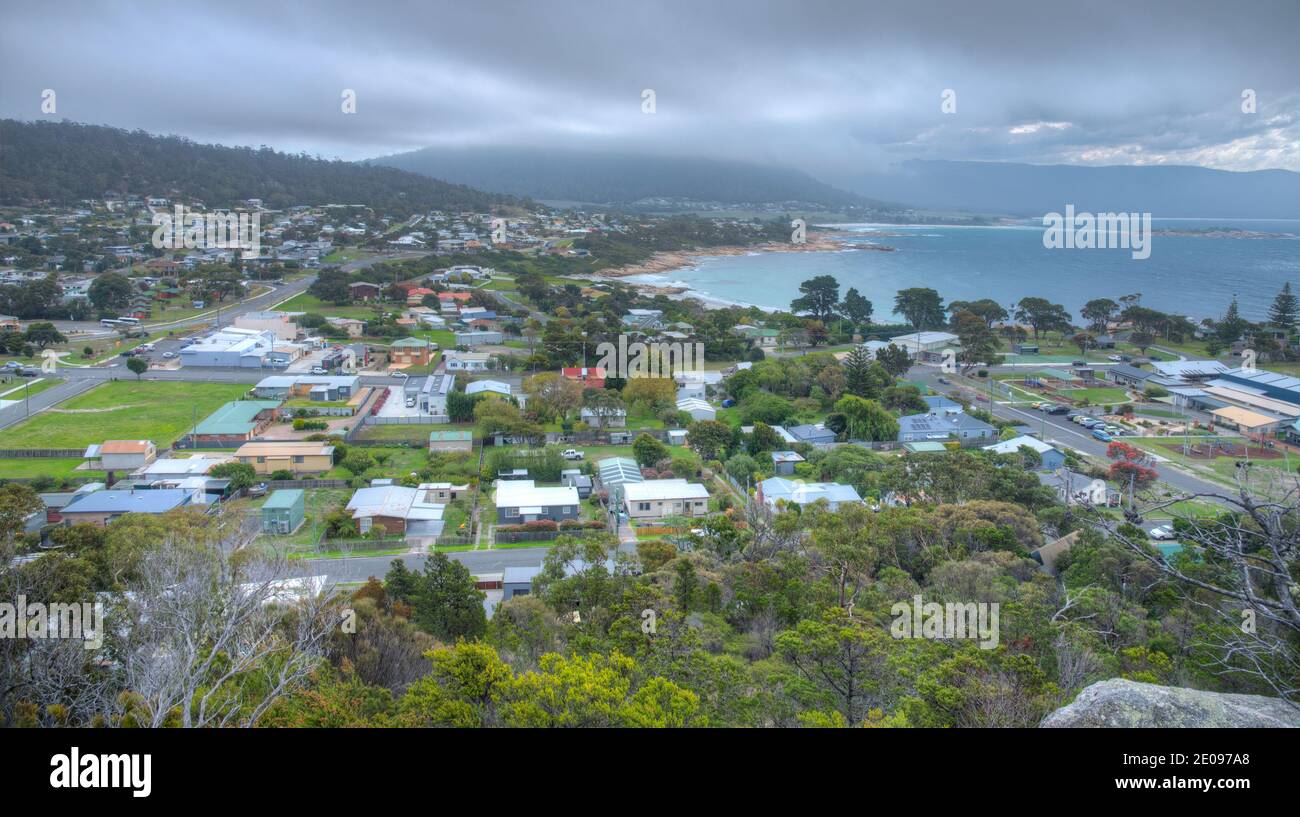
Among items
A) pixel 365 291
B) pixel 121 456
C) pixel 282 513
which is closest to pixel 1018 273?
pixel 365 291

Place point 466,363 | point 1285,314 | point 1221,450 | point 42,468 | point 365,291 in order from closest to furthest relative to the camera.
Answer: point 42,468, point 1221,450, point 466,363, point 1285,314, point 365,291

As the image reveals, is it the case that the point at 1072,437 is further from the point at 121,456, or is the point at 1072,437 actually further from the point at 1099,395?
the point at 121,456

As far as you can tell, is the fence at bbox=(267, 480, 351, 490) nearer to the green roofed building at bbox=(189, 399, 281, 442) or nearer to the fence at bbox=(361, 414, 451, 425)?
the green roofed building at bbox=(189, 399, 281, 442)

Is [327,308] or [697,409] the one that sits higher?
[327,308]

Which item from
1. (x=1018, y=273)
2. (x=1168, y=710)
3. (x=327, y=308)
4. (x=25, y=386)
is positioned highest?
(x=1018, y=273)

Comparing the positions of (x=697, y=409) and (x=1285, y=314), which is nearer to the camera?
(x=697, y=409)
